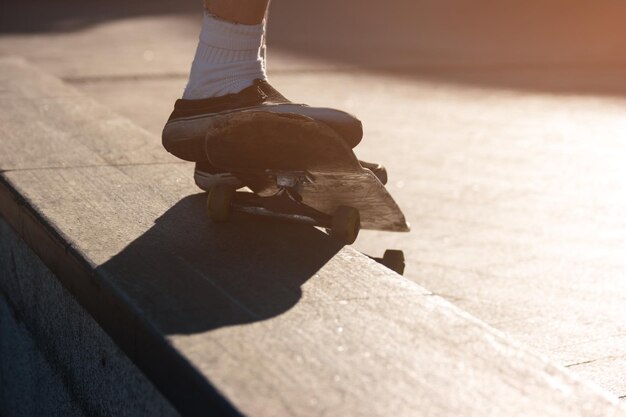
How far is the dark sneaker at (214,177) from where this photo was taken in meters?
2.90

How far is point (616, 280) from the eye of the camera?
373cm

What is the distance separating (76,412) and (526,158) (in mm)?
3668

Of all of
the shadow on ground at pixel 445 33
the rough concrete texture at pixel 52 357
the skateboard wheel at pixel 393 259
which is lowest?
the shadow on ground at pixel 445 33

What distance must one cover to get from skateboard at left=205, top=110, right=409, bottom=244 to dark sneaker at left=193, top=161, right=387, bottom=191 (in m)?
0.03

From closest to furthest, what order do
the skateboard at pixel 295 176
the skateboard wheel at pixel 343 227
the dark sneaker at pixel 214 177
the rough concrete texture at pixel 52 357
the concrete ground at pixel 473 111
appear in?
the rough concrete texture at pixel 52 357 < the skateboard at pixel 295 176 < the skateboard wheel at pixel 343 227 < the dark sneaker at pixel 214 177 < the concrete ground at pixel 473 111

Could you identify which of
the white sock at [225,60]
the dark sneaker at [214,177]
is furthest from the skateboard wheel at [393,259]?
the white sock at [225,60]

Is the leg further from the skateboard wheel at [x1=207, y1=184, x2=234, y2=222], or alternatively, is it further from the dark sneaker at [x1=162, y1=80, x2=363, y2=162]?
the skateboard wheel at [x1=207, y1=184, x2=234, y2=222]

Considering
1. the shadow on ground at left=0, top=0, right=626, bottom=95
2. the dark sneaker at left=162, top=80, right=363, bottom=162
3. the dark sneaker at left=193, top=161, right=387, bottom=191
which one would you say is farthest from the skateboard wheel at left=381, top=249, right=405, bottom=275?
the shadow on ground at left=0, top=0, right=626, bottom=95

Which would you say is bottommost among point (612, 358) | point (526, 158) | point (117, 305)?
point (526, 158)

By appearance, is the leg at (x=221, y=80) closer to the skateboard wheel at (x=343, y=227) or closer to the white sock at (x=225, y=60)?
the white sock at (x=225, y=60)

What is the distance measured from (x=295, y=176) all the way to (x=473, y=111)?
4806 mm

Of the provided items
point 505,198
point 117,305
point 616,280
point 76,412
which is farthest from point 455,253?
point 117,305

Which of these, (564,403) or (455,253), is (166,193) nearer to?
(455,253)

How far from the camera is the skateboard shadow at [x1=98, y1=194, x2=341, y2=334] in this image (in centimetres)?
213
